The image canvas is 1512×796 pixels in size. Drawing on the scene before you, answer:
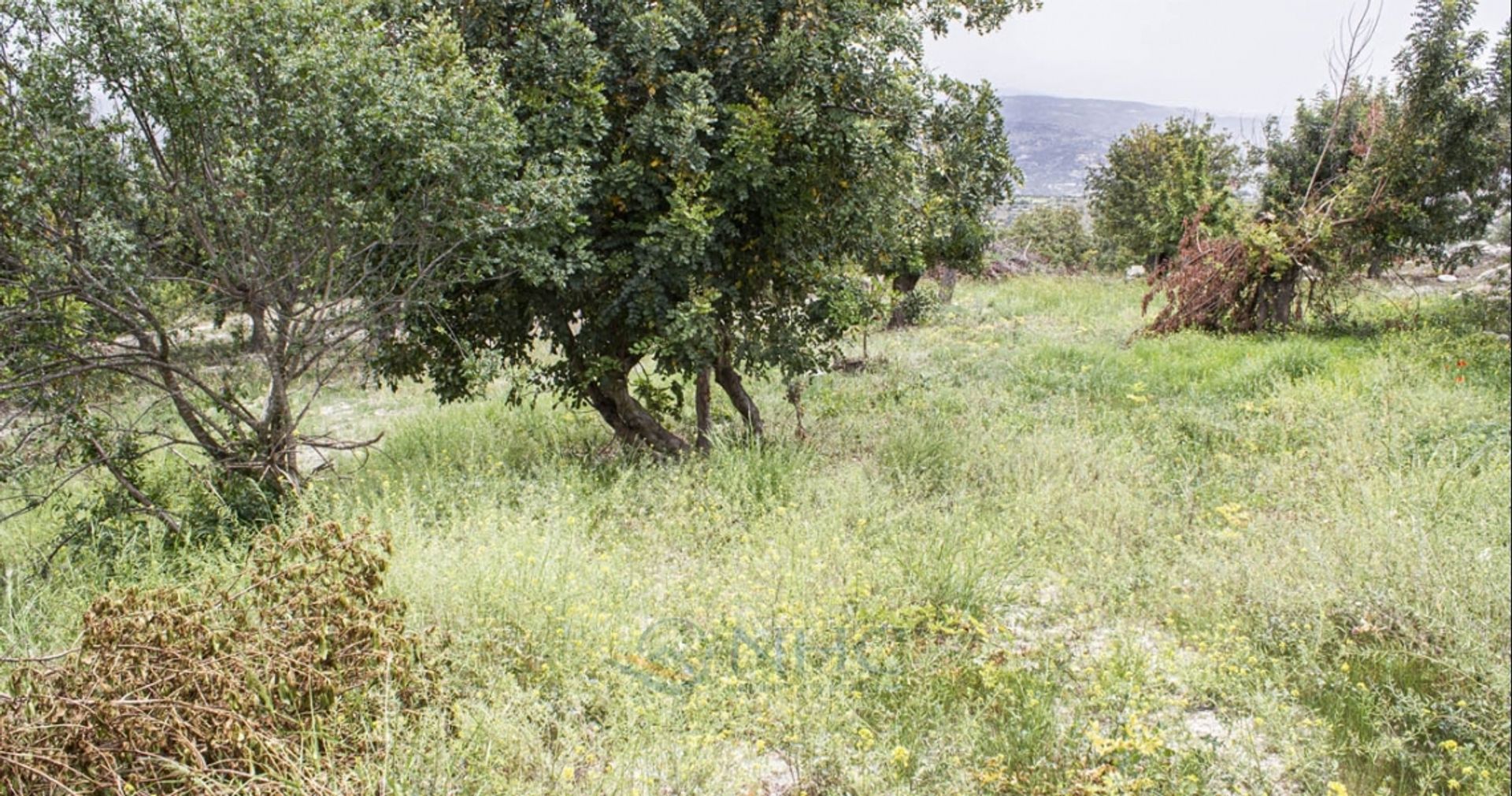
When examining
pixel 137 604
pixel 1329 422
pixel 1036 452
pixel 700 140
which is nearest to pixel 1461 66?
pixel 1329 422

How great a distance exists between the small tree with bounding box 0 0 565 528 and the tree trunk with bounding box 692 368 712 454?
2.06 meters

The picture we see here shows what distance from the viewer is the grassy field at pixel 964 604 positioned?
2852mm

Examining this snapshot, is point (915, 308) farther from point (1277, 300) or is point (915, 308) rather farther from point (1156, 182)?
point (1156, 182)

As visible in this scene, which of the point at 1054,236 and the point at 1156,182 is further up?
the point at 1156,182

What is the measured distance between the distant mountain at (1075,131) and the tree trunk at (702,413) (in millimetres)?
14928

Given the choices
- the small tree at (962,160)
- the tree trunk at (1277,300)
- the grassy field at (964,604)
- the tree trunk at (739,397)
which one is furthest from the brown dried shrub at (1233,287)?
the tree trunk at (739,397)

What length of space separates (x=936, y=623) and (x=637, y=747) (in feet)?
4.80

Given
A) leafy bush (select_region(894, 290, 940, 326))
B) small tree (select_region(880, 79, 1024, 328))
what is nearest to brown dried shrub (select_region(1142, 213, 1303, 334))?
leafy bush (select_region(894, 290, 940, 326))

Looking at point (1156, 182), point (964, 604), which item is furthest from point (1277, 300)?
point (1156, 182)

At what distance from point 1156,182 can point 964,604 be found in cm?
2046

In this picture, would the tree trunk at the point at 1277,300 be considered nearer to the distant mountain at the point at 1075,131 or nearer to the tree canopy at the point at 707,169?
the tree canopy at the point at 707,169

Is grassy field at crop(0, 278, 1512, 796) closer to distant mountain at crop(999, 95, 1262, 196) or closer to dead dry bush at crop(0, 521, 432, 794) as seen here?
dead dry bush at crop(0, 521, 432, 794)

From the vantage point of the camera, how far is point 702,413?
7.10m

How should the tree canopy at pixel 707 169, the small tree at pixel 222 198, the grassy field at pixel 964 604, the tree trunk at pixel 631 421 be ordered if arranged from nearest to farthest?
the grassy field at pixel 964 604
the small tree at pixel 222 198
the tree canopy at pixel 707 169
the tree trunk at pixel 631 421
